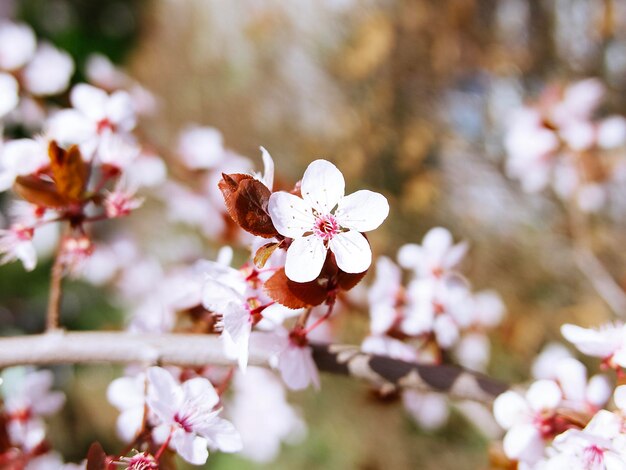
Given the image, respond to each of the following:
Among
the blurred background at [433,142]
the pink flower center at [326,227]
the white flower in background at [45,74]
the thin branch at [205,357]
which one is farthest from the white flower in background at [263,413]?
the pink flower center at [326,227]

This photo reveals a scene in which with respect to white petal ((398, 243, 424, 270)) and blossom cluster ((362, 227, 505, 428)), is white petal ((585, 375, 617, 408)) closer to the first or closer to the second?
blossom cluster ((362, 227, 505, 428))

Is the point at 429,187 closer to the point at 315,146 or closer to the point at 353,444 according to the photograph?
the point at 315,146

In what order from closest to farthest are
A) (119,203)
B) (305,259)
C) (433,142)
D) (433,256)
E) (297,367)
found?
(305,259) < (297,367) < (119,203) < (433,256) < (433,142)

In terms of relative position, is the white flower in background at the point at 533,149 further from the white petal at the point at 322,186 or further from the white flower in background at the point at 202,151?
the white petal at the point at 322,186

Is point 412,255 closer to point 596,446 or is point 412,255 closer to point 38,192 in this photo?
point 596,446

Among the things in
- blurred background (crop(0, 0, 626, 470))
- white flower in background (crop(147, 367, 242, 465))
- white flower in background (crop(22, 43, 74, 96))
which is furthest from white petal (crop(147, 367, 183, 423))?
blurred background (crop(0, 0, 626, 470))

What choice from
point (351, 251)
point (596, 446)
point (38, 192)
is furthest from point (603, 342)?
point (38, 192)
